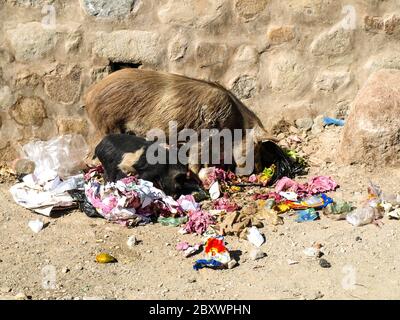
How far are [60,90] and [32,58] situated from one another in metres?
0.38

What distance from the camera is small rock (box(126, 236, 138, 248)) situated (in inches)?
191

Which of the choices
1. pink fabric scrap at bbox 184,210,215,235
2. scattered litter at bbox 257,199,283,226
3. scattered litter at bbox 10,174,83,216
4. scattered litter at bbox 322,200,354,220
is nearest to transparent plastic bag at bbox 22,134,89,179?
scattered litter at bbox 10,174,83,216

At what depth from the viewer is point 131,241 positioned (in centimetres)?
488

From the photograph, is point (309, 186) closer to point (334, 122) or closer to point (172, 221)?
point (334, 122)

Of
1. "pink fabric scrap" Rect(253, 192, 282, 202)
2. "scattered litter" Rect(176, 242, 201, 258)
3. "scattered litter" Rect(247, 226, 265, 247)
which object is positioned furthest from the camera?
"pink fabric scrap" Rect(253, 192, 282, 202)

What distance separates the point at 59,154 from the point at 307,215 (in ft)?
7.66

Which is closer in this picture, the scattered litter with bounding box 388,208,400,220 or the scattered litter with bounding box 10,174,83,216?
the scattered litter with bounding box 388,208,400,220

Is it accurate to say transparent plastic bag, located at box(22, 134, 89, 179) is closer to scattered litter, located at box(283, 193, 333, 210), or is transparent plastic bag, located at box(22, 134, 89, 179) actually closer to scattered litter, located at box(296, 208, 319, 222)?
scattered litter, located at box(283, 193, 333, 210)

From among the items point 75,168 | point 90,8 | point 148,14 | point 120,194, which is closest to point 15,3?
point 90,8

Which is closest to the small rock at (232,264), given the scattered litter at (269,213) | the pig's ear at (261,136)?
the scattered litter at (269,213)

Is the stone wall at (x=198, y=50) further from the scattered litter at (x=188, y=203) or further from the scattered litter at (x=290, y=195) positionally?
the scattered litter at (x=188, y=203)

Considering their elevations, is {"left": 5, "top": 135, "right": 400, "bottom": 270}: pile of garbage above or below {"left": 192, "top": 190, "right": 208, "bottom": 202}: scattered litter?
above

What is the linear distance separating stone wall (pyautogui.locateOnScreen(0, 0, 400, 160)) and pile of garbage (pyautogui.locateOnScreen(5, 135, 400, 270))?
1.97 feet

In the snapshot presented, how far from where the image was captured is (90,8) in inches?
235
